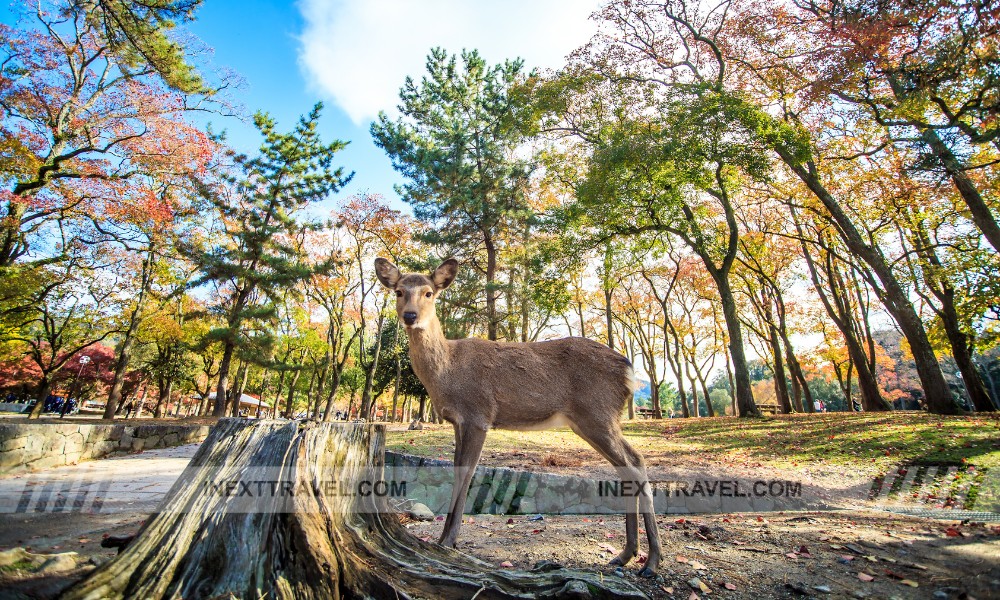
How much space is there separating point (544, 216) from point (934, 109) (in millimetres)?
11597

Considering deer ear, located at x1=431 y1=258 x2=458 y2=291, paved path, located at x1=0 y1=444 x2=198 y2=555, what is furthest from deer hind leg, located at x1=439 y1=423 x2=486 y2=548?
paved path, located at x1=0 y1=444 x2=198 y2=555

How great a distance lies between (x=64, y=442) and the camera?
26.8ft

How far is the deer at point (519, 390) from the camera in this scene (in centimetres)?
305

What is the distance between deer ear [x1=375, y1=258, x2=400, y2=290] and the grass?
209 inches

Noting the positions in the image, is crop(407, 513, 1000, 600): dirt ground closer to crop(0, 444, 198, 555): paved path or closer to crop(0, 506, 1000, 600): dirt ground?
crop(0, 506, 1000, 600): dirt ground

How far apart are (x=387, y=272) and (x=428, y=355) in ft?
3.19

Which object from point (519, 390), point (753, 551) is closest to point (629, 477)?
point (519, 390)

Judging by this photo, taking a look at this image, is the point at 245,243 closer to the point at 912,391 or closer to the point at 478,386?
the point at 478,386

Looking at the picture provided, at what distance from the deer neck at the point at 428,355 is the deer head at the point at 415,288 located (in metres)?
0.10

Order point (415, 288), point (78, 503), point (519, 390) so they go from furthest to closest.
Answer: point (78, 503) → point (415, 288) → point (519, 390)

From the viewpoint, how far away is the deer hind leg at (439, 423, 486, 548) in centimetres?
299

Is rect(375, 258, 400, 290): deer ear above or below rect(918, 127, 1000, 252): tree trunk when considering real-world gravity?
below

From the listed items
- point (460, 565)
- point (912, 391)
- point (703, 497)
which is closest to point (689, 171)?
point (703, 497)

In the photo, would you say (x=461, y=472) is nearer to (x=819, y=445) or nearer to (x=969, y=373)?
(x=819, y=445)
